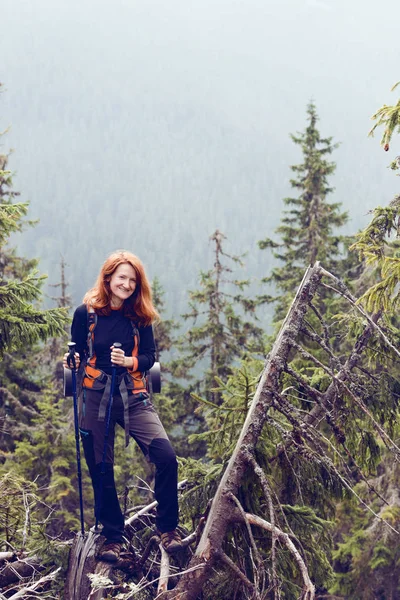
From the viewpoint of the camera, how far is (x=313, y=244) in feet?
62.1

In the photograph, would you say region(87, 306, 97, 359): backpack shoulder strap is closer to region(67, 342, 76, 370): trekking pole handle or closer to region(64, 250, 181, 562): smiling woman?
region(64, 250, 181, 562): smiling woman

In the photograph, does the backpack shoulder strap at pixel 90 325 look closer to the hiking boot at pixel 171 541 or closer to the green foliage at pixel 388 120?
the hiking boot at pixel 171 541

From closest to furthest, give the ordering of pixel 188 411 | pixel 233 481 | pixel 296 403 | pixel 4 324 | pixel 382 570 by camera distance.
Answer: pixel 233 481
pixel 296 403
pixel 4 324
pixel 382 570
pixel 188 411

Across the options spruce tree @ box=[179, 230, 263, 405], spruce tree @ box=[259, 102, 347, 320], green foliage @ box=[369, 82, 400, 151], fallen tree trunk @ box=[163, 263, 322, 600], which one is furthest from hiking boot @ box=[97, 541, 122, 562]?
spruce tree @ box=[179, 230, 263, 405]

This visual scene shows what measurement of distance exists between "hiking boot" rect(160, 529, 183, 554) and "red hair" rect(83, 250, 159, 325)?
169 centimetres

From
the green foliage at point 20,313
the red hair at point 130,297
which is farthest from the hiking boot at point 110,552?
the green foliage at point 20,313

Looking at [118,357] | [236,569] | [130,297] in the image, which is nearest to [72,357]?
[118,357]

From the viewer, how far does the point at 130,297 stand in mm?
5059

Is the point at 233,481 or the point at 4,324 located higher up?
the point at 4,324

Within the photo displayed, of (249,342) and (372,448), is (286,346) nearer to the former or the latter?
(372,448)

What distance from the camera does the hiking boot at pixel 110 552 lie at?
4570mm

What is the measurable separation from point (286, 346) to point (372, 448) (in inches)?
55.5

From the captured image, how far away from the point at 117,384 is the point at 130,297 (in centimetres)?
74

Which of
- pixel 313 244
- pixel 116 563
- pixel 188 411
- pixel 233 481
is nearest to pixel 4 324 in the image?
pixel 116 563
